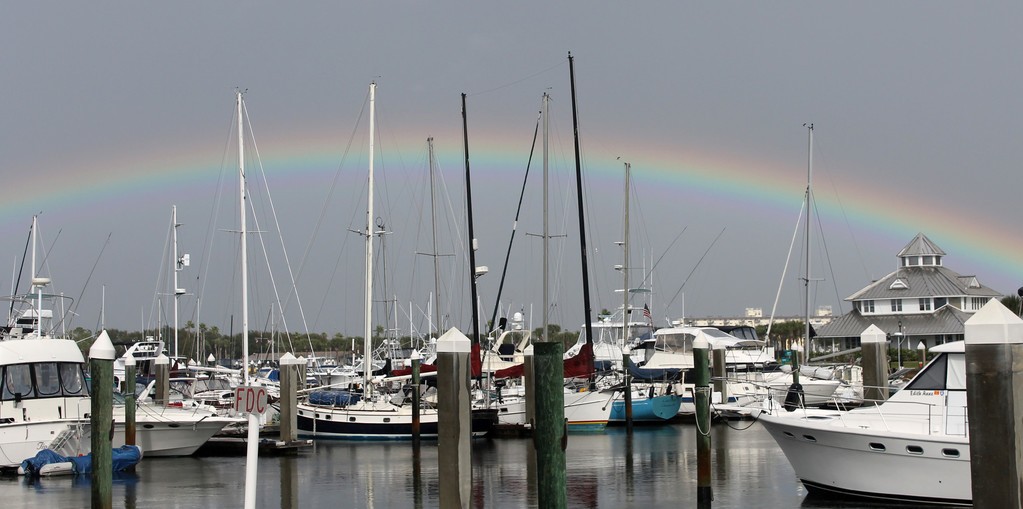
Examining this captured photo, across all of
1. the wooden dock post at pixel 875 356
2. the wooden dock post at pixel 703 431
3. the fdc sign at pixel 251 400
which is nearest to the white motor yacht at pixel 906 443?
the wooden dock post at pixel 703 431

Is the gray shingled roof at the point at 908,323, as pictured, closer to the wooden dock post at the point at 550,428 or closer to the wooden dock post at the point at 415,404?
the wooden dock post at the point at 415,404

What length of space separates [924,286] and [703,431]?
225 ft

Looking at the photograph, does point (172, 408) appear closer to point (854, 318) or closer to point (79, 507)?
point (79, 507)

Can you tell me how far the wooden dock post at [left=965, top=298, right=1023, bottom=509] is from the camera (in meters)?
12.6

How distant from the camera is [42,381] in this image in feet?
96.7

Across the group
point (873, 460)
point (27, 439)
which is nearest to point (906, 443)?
point (873, 460)

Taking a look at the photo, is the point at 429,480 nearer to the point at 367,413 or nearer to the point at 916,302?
the point at 367,413

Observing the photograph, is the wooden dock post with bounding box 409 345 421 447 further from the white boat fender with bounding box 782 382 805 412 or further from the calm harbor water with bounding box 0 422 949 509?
the white boat fender with bounding box 782 382 805 412

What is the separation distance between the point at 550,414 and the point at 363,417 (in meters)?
25.0

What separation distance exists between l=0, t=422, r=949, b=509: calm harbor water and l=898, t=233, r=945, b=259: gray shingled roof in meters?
53.1

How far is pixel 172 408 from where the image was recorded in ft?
114

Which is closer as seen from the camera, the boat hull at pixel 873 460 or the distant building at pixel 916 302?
the boat hull at pixel 873 460

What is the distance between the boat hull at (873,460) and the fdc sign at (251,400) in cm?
1344

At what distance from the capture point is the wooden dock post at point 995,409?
1258cm
